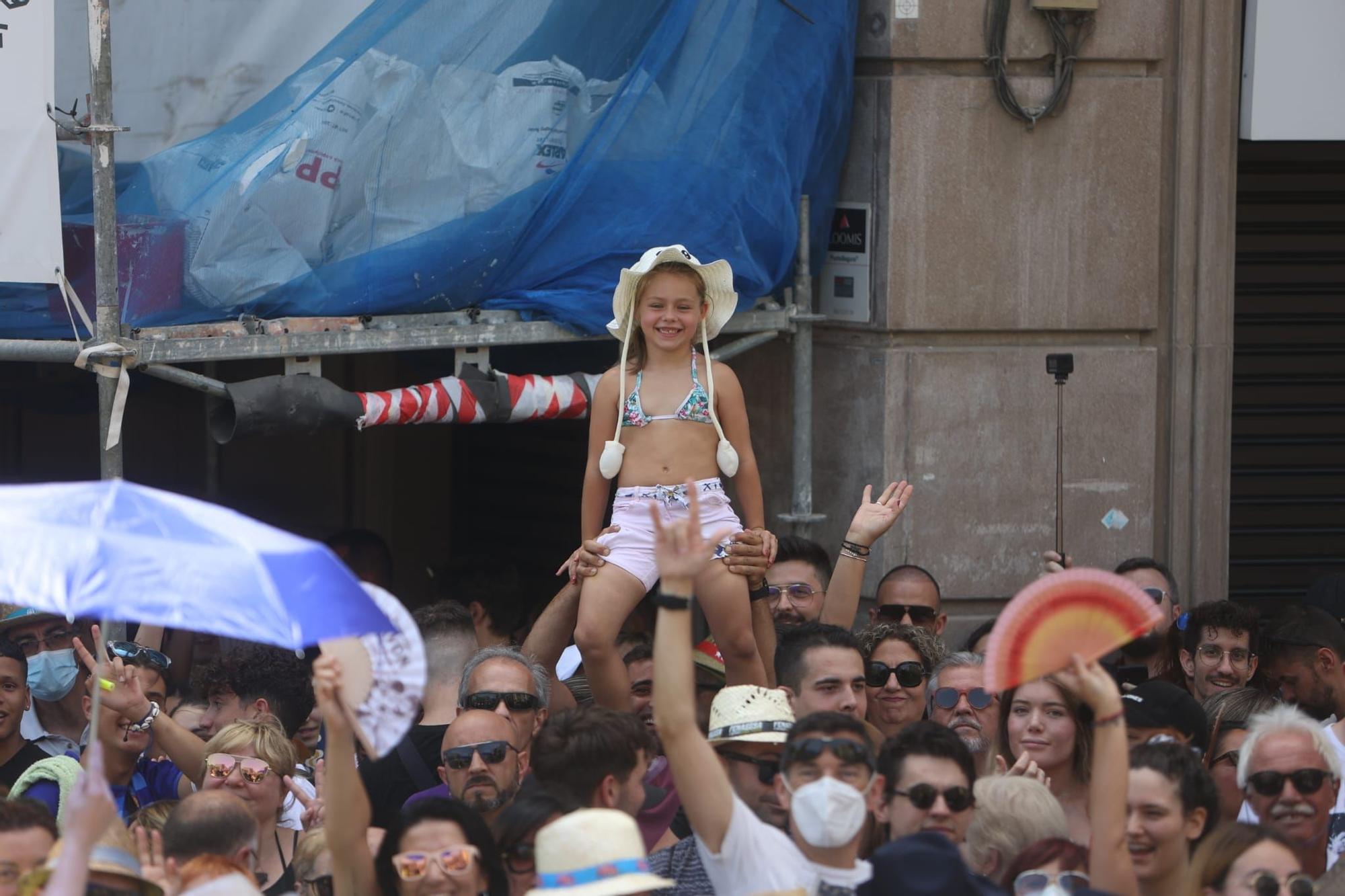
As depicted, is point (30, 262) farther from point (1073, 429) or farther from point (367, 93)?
point (1073, 429)

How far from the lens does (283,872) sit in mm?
5305

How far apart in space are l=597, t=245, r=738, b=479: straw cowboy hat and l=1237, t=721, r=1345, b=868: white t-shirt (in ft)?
6.87

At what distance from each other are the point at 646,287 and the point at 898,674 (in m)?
1.58

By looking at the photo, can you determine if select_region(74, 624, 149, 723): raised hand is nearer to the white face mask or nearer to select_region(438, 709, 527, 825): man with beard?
select_region(438, 709, 527, 825): man with beard

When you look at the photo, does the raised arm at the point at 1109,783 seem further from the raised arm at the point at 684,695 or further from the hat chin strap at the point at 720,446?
the hat chin strap at the point at 720,446

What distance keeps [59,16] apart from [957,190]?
3811 mm

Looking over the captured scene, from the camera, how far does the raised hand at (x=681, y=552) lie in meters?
4.41

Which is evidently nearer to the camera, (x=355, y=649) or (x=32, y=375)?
(x=355, y=649)

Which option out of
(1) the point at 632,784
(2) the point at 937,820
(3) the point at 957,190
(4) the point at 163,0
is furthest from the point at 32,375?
(2) the point at 937,820

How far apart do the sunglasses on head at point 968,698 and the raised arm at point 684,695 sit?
1.89 meters

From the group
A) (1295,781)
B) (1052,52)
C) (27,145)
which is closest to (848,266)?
(1052,52)

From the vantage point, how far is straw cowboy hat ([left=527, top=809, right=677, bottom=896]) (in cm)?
408

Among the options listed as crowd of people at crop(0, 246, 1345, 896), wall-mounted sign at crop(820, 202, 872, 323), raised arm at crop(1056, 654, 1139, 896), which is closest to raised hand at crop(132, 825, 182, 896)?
crowd of people at crop(0, 246, 1345, 896)

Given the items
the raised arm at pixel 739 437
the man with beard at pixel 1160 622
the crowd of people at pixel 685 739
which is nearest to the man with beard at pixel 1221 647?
the crowd of people at pixel 685 739
